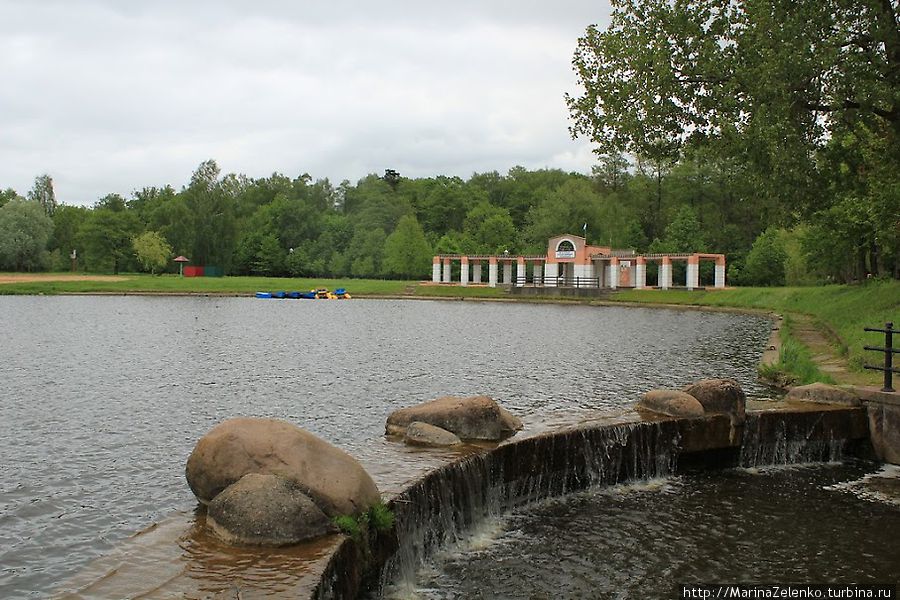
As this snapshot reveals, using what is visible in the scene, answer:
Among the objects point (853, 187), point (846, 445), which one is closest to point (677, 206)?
point (853, 187)

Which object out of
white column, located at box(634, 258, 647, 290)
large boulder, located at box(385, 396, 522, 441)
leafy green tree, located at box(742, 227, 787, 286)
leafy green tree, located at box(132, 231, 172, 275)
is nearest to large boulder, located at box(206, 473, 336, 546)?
large boulder, located at box(385, 396, 522, 441)

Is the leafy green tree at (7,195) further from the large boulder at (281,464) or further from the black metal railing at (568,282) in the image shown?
the large boulder at (281,464)

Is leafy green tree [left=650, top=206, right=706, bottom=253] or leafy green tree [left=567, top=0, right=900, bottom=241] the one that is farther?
leafy green tree [left=650, top=206, right=706, bottom=253]

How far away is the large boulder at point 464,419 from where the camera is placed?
39.3ft

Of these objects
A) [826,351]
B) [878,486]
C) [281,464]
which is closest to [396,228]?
[826,351]

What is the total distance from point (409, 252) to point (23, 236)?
49.4 m

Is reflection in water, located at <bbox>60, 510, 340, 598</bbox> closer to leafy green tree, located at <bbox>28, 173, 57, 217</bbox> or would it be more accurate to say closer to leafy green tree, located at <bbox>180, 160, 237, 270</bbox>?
leafy green tree, located at <bbox>180, 160, 237, 270</bbox>

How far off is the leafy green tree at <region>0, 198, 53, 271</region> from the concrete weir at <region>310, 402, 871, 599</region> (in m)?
102

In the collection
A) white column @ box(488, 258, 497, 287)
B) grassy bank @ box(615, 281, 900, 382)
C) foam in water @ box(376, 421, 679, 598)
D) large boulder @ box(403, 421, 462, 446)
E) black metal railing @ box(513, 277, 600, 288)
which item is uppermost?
white column @ box(488, 258, 497, 287)

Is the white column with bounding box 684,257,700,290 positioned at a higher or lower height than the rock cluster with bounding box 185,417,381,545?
higher

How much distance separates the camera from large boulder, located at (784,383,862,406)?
1429 cm

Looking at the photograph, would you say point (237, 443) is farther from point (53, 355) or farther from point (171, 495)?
point (53, 355)

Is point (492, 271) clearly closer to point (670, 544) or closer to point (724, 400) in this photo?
point (724, 400)

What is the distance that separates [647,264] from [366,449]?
270 ft
